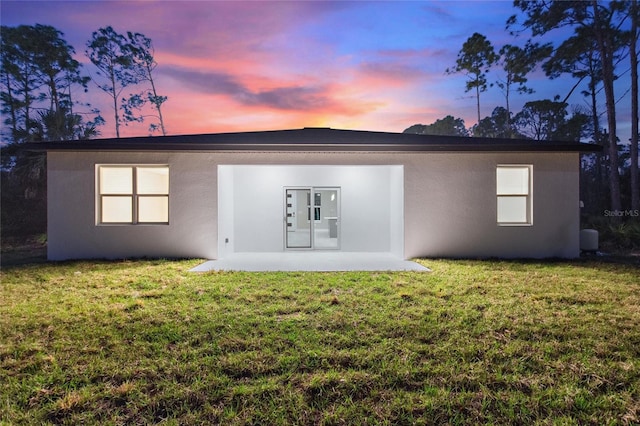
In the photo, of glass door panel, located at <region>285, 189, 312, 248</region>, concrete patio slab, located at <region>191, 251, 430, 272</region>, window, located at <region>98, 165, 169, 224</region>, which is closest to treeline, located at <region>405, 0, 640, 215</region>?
concrete patio slab, located at <region>191, 251, 430, 272</region>

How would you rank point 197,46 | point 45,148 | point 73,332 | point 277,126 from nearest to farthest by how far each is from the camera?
point 73,332
point 45,148
point 197,46
point 277,126

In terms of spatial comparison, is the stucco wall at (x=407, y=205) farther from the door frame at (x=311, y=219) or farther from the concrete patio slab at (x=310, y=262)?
the door frame at (x=311, y=219)

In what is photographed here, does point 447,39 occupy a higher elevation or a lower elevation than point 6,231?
higher

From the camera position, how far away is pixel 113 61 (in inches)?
799

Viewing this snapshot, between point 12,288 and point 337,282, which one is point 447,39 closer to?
point 337,282

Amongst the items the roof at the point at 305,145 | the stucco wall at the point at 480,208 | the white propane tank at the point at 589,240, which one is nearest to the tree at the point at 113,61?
the roof at the point at 305,145

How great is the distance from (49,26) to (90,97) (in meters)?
3.90

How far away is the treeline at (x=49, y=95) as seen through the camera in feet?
49.7

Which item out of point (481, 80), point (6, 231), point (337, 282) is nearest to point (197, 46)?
point (6, 231)

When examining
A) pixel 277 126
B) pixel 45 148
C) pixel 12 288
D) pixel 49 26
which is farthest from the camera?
pixel 277 126

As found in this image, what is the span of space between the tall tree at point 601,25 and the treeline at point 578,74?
32mm

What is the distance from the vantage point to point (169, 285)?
554 centimetres

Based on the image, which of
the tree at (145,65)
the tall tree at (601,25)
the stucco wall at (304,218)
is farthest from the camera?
the tree at (145,65)

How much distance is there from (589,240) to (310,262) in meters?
7.30
